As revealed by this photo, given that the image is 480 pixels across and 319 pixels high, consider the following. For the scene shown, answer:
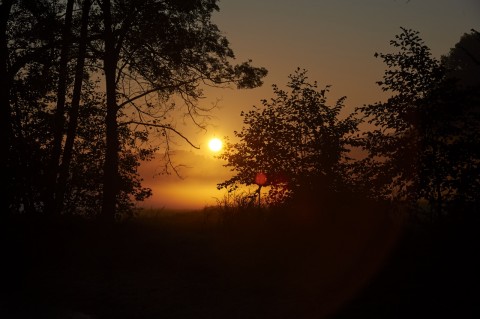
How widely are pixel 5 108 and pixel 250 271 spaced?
970cm

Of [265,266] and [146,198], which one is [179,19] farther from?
[265,266]

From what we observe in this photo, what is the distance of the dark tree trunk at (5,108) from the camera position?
46.3ft

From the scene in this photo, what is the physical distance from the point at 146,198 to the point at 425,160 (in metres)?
12.0

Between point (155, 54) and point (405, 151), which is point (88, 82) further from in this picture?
point (405, 151)

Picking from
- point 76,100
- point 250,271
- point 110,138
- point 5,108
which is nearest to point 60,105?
point 76,100

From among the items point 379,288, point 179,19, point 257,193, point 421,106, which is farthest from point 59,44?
point 379,288

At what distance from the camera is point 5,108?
1620 centimetres

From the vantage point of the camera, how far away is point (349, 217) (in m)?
14.2

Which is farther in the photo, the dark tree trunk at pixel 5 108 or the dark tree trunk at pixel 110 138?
the dark tree trunk at pixel 110 138

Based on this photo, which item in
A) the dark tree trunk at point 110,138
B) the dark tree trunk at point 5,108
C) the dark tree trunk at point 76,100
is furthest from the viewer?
the dark tree trunk at point 110,138

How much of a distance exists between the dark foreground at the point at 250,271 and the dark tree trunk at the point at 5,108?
4.27 feet

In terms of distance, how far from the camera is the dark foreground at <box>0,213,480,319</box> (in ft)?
30.6

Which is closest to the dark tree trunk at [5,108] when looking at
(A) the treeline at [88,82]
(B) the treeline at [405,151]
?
(A) the treeline at [88,82]

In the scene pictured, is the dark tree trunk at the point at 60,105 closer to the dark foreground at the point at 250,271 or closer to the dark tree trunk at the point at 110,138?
the dark tree trunk at the point at 110,138
